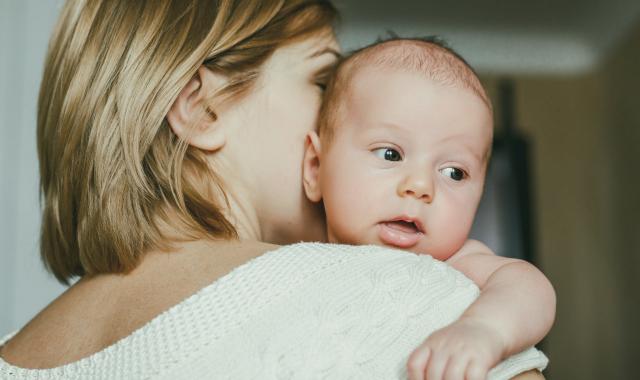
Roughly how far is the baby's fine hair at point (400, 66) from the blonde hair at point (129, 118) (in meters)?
0.15

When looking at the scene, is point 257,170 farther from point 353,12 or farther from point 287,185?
point 353,12

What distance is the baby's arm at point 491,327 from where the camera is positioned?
67 centimetres

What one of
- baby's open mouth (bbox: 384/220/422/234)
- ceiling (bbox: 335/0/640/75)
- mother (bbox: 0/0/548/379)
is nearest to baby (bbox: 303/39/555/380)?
baby's open mouth (bbox: 384/220/422/234)

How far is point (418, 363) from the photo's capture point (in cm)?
67

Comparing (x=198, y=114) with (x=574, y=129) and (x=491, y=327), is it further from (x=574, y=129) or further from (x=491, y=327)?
(x=574, y=129)

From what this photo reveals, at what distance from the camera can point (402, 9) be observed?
392 cm

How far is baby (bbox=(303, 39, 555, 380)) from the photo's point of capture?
0.97 metres

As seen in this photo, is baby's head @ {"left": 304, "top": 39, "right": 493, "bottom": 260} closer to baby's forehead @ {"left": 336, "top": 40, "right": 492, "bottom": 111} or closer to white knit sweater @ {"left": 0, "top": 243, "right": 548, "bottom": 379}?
baby's forehead @ {"left": 336, "top": 40, "right": 492, "bottom": 111}

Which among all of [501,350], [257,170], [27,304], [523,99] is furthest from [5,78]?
[523,99]

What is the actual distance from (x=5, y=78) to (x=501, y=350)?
1.87 metres

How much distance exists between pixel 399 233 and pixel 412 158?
0.36 ft

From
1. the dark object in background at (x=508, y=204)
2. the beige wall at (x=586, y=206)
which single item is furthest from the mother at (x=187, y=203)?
the beige wall at (x=586, y=206)

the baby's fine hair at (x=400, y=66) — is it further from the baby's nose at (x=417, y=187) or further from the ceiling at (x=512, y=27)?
the ceiling at (x=512, y=27)

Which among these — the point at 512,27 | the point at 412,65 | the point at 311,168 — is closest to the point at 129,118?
the point at 311,168
